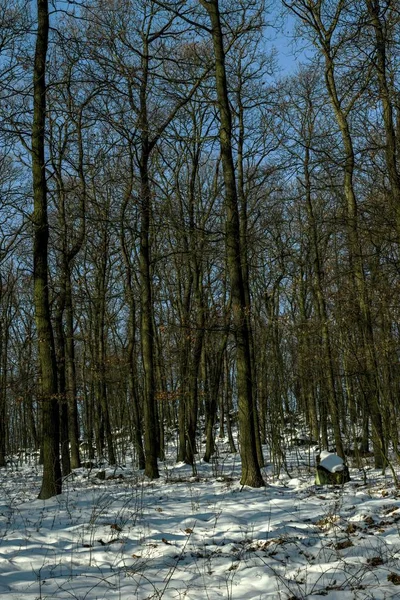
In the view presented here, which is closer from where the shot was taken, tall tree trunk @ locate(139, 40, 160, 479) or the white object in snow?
the white object in snow

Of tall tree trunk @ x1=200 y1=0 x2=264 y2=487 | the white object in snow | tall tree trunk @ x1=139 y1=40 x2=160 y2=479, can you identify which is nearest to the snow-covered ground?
tall tree trunk @ x1=200 y1=0 x2=264 y2=487

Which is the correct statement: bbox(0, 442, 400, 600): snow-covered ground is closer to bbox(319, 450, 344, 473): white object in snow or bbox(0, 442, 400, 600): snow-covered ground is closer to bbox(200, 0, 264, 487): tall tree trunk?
bbox(200, 0, 264, 487): tall tree trunk

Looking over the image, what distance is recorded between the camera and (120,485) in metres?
10.5

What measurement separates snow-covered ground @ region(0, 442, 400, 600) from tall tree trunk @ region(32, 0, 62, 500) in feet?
1.95

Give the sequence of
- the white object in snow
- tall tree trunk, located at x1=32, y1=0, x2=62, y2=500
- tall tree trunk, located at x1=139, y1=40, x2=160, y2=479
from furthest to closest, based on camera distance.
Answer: tall tree trunk, located at x1=139, y1=40, x2=160, y2=479 → the white object in snow → tall tree trunk, located at x1=32, y1=0, x2=62, y2=500

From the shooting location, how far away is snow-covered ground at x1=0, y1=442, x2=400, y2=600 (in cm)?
421

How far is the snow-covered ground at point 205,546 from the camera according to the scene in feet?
13.8

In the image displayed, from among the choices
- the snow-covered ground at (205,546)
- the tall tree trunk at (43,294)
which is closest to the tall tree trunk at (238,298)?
the snow-covered ground at (205,546)

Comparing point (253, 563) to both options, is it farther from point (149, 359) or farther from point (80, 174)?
point (80, 174)

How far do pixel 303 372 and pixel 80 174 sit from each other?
858 cm

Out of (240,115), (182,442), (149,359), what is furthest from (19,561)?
(240,115)

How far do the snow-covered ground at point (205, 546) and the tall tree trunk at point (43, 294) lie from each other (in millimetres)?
596

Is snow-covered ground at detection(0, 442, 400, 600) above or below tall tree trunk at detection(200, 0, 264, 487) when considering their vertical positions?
below

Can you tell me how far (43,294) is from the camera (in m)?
9.00
